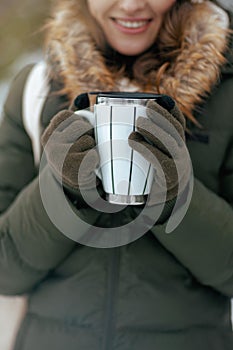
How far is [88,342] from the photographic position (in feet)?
4.40

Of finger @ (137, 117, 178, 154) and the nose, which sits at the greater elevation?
the nose

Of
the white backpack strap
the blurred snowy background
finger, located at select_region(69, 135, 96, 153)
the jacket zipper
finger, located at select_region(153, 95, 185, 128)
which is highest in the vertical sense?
finger, located at select_region(153, 95, 185, 128)

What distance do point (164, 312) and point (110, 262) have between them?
6.5 inches

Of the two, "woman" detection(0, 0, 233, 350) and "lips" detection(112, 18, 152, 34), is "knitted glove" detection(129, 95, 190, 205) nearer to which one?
"woman" detection(0, 0, 233, 350)

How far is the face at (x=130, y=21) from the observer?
134cm

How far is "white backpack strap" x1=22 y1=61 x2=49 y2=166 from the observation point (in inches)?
58.7

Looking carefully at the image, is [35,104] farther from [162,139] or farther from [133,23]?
[162,139]

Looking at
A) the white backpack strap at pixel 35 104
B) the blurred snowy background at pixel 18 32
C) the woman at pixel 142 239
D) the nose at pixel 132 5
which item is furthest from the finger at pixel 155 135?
the blurred snowy background at pixel 18 32

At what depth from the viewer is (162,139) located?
101cm

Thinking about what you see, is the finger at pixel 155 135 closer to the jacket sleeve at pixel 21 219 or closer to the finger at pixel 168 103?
the finger at pixel 168 103

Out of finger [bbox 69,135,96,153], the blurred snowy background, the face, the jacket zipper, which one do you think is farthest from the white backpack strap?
the blurred snowy background

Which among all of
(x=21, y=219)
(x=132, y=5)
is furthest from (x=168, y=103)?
(x=21, y=219)

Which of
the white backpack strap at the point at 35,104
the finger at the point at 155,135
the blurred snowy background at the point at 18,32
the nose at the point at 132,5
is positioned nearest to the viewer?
the finger at the point at 155,135

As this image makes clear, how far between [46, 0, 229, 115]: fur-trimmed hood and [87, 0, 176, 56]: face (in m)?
0.06
